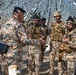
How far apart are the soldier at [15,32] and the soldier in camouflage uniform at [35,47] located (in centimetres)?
91

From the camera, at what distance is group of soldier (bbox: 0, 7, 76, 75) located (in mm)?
6992

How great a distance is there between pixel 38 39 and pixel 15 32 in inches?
63.2

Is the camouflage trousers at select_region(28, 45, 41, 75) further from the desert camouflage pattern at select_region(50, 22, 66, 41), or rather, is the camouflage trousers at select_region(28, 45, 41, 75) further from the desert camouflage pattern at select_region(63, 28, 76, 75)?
the desert camouflage pattern at select_region(63, 28, 76, 75)

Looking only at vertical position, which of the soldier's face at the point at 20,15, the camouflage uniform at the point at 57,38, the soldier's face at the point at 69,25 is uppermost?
the soldier's face at the point at 20,15

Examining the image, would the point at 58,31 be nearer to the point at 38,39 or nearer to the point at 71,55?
the point at 38,39

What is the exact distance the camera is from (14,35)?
693cm

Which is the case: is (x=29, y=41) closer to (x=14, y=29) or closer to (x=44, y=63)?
(x=14, y=29)

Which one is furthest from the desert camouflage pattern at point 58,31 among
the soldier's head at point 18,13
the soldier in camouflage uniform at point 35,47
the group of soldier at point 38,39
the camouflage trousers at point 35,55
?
the soldier's head at point 18,13

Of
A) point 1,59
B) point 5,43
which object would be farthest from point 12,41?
point 1,59

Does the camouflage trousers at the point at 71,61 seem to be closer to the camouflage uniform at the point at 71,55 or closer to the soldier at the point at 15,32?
the camouflage uniform at the point at 71,55

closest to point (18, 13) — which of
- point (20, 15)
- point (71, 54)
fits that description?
point (20, 15)

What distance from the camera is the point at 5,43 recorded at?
6895 millimetres

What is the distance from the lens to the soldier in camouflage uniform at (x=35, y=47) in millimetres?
8125

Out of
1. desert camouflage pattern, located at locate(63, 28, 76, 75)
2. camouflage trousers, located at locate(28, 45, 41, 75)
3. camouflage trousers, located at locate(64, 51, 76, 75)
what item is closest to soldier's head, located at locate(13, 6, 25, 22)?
camouflage trousers, located at locate(28, 45, 41, 75)
